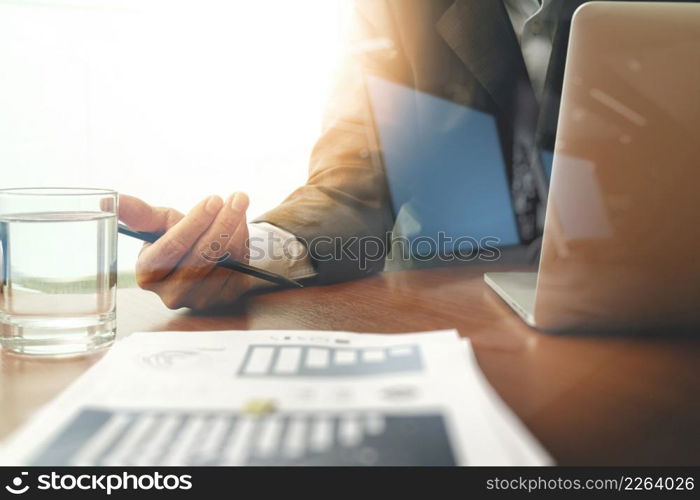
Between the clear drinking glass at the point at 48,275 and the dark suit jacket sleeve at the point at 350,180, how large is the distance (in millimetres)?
321

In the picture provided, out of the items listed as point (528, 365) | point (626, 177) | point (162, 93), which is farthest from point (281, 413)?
point (162, 93)

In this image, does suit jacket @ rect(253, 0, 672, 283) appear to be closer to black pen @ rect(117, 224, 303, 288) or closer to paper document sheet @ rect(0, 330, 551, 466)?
black pen @ rect(117, 224, 303, 288)

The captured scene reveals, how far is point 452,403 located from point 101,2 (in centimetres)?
263

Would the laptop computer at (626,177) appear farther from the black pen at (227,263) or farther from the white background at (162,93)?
the white background at (162,93)

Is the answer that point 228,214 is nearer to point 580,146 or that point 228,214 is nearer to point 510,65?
point 580,146

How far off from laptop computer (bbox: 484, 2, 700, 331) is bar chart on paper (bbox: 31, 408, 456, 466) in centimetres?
22

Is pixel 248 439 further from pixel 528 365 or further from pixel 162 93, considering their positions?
pixel 162 93

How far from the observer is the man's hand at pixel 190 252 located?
553 millimetres

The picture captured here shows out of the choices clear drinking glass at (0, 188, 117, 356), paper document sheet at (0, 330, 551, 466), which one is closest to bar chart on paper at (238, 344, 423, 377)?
paper document sheet at (0, 330, 551, 466)

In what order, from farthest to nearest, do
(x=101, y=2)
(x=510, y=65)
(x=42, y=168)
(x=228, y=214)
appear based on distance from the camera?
1. (x=42, y=168)
2. (x=101, y=2)
3. (x=510, y=65)
4. (x=228, y=214)

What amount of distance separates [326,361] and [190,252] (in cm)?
24

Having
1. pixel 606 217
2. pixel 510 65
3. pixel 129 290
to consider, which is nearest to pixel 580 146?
pixel 606 217

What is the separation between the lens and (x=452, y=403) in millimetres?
296

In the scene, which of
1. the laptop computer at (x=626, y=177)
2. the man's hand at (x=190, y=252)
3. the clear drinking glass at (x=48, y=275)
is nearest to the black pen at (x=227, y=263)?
the man's hand at (x=190, y=252)
